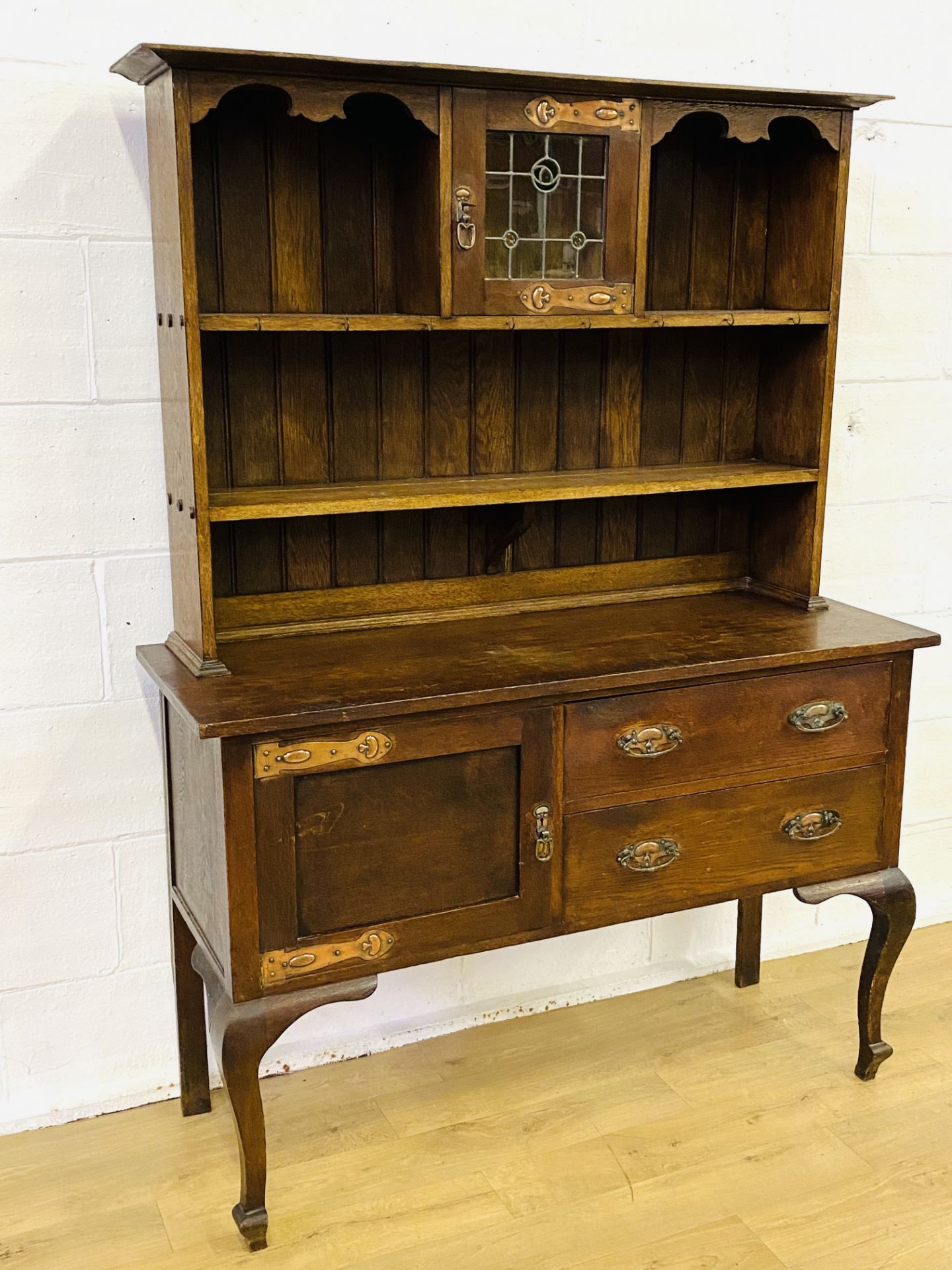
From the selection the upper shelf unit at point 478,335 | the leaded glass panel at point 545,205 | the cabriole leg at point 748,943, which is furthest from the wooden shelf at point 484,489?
the cabriole leg at point 748,943

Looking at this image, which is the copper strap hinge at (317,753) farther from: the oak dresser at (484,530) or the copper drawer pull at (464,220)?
the copper drawer pull at (464,220)

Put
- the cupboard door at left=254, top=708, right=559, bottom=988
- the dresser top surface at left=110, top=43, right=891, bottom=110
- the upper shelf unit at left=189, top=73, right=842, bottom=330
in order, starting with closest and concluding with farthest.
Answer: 1. the dresser top surface at left=110, top=43, right=891, bottom=110
2. the cupboard door at left=254, top=708, right=559, bottom=988
3. the upper shelf unit at left=189, top=73, right=842, bottom=330

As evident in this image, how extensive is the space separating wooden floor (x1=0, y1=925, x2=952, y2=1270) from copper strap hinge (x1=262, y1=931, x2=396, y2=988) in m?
0.46

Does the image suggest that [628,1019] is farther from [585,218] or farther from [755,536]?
[585,218]

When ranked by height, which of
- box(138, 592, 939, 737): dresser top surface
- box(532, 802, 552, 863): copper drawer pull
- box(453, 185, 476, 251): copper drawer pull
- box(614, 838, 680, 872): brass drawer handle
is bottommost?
box(614, 838, 680, 872): brass drawer handle

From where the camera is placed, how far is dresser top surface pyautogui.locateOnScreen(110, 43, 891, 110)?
178cm

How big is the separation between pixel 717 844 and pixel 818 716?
275 millimetres

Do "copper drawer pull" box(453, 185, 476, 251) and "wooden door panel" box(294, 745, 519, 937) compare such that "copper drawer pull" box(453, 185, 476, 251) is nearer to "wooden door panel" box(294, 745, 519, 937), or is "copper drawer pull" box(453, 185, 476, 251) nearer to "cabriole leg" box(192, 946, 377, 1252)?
"wooden door panel" box(294, 745, 519, 937)

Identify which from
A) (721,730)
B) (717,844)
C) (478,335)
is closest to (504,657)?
(721,730)

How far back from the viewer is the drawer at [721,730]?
205cm

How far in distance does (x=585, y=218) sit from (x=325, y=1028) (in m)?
1.55

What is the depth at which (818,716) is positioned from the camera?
2211 mm

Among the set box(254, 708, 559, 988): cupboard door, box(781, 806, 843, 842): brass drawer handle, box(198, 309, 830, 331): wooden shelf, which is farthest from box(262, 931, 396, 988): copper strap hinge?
box(198, 309, 830, 331): wooden shelf

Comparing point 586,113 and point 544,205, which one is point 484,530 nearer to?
point 544,205
